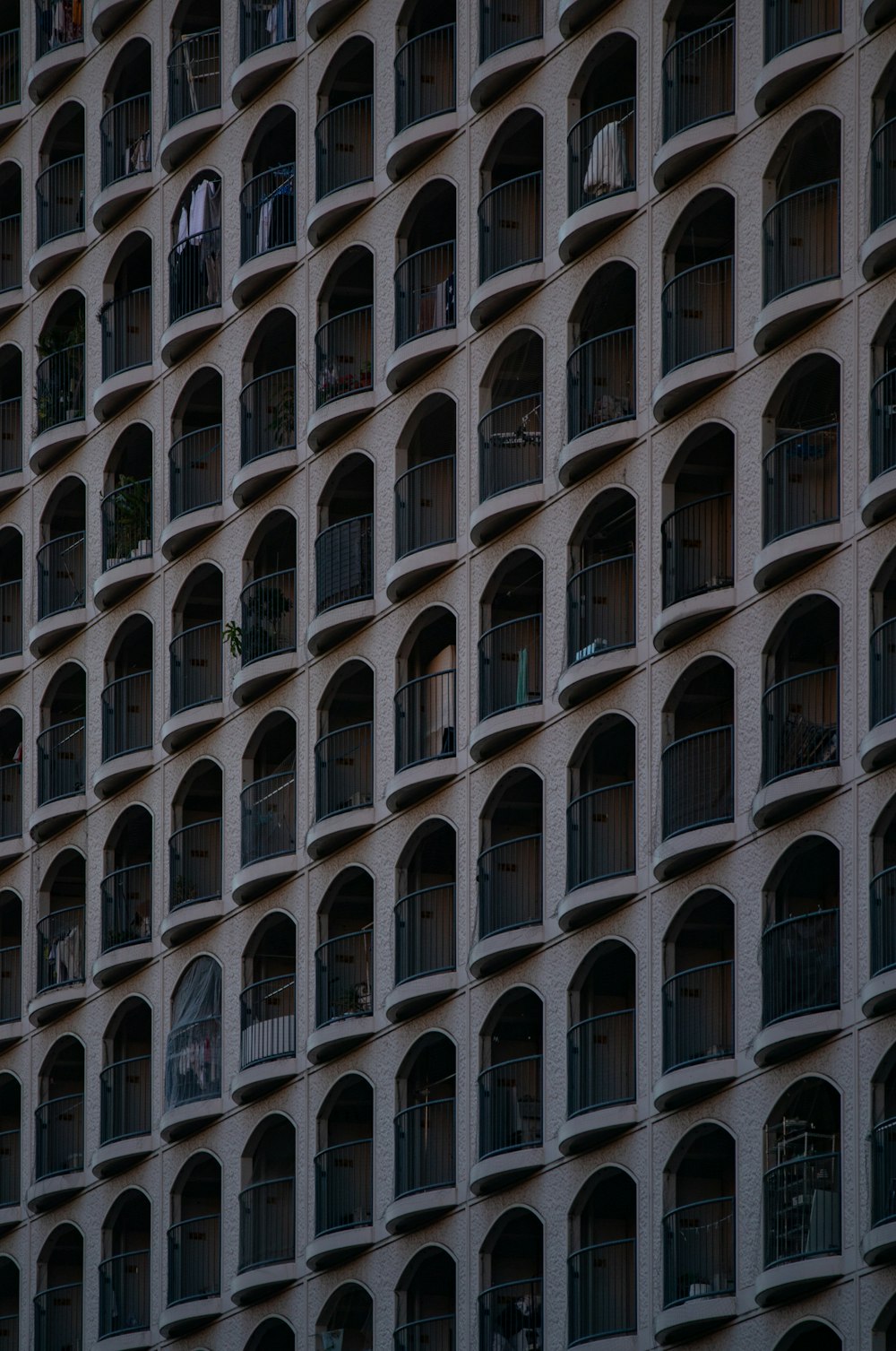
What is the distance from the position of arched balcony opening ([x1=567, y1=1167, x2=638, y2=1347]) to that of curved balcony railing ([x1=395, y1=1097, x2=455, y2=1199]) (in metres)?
3.12

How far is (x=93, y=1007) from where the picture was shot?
2867 inches

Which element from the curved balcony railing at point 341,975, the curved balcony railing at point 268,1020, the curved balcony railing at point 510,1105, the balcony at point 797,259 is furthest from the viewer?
the curved balcony railing at point 268,1020

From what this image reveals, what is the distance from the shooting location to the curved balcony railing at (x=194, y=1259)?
227 feet

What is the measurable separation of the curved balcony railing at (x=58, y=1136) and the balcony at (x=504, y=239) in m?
16.6

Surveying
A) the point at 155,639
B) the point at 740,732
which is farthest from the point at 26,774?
the point at 740,732

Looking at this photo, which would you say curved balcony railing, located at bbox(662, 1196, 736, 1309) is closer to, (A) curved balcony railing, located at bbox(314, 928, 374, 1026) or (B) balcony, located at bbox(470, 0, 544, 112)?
(A) curved balcony railing, located at bbox(314, 928, 374, 1026)

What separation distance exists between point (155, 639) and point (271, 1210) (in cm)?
1077

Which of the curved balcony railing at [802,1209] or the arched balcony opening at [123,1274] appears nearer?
the curved balcony railing at [802,1209]

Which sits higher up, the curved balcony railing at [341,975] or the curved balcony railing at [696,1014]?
the curved balcony railing at [341,975]

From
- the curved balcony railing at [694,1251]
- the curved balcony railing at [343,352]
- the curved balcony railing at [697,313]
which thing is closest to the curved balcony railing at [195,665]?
the curved balcony railing at [343,352]

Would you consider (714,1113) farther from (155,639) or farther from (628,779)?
(155,639)

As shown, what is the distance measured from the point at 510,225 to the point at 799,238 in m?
7.35

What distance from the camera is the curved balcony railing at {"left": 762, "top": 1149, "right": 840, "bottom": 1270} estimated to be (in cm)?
5612

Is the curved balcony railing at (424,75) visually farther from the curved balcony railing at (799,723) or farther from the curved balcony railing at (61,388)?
the curved balcony railing at (799,723)
